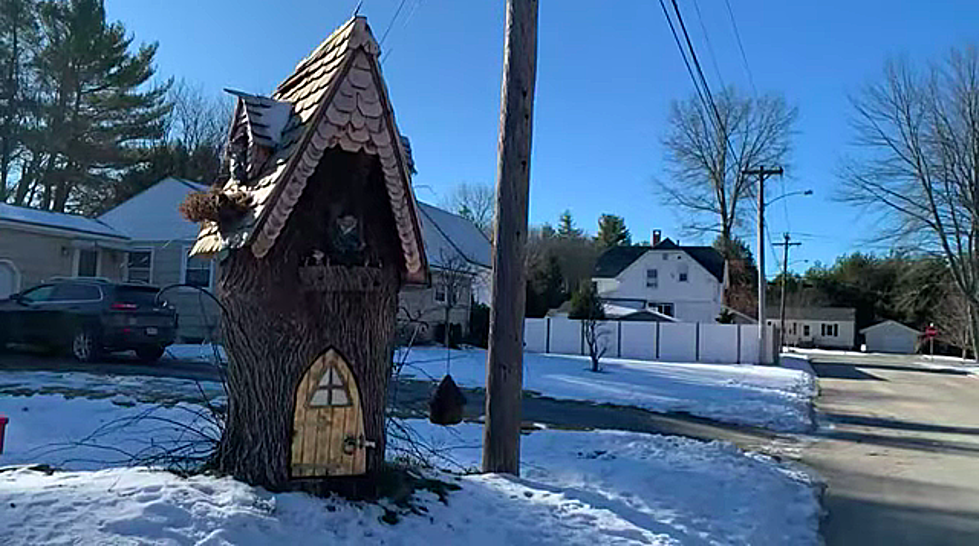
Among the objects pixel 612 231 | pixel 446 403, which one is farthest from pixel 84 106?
pixel 612 231

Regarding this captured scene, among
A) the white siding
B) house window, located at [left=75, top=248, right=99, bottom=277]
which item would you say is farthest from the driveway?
the white siding

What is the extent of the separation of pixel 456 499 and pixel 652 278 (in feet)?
149

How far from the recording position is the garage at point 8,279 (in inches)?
759

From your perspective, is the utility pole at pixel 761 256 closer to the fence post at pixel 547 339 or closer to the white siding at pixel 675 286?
the fence post at pixel 547 339

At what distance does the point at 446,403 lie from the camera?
328 inches

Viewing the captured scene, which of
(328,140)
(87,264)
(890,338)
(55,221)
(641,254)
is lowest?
(890,338)

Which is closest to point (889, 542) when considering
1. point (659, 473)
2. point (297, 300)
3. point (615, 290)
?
point (659, 473)

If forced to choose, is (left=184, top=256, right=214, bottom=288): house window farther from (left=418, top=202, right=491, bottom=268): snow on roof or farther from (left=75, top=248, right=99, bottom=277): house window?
(left=418, top=202, right=491, bottom=268): snow on roof

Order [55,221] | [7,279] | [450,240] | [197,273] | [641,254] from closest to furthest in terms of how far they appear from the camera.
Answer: [7,279] → [55,221] → [197,273] → [450,240] → [641,254]

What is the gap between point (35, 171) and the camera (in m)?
31.4

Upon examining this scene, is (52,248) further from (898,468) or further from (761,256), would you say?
(761,256)

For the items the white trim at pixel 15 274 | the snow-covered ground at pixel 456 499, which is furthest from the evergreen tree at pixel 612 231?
the snow-covered ground at pixel 456 499

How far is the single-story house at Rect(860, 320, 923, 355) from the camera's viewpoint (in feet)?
223

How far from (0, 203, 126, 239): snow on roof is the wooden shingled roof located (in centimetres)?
1689
